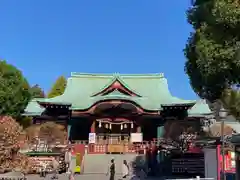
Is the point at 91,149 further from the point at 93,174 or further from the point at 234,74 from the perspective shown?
the point at 234,74

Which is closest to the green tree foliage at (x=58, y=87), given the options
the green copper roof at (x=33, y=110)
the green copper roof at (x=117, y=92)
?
the green copper roof at (x=117, y=92)

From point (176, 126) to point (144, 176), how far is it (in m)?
6.78

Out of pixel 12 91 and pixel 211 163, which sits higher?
pixel 12 91

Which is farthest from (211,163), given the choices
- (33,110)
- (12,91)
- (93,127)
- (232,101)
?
(12,91)

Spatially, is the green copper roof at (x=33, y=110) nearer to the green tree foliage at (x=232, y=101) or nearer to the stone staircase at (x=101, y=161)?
the stone staircase at (x=101, y=161)

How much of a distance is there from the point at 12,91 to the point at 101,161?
18227 mm

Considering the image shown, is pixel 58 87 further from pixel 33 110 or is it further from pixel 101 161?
pixel 101 161

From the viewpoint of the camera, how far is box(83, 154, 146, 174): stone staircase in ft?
83.6

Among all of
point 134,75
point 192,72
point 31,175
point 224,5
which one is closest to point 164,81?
point 134,75

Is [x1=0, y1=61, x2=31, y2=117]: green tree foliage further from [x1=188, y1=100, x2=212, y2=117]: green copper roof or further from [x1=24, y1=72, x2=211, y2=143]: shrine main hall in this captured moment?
[x1=188, y1=100, x2=212, y2=117]: green copper roof

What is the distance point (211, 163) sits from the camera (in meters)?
15.5

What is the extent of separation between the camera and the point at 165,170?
24.2 m

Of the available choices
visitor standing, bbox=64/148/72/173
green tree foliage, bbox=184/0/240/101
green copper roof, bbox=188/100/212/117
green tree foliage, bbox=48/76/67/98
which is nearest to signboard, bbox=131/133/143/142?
green copper roof, bbox=188/100/212/117

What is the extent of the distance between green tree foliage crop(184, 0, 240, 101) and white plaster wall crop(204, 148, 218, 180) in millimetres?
3314
